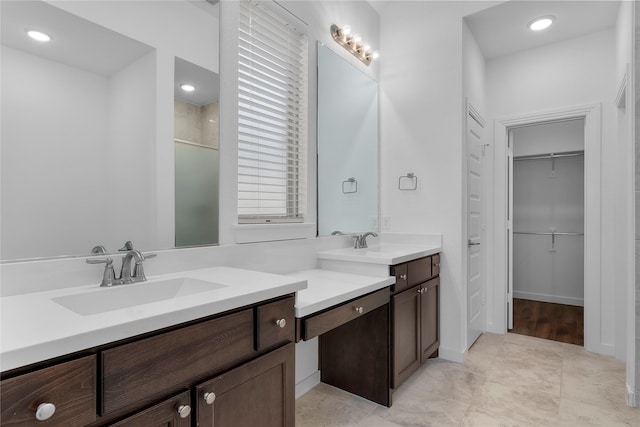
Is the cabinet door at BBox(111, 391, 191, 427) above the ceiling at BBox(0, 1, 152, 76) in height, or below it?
below

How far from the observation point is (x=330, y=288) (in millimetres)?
1762

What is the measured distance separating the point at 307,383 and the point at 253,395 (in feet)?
4.03

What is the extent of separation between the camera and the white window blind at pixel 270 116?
193 centimetres

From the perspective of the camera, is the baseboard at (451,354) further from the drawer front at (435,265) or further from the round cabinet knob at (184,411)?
the round cabinet knob at (184,411)

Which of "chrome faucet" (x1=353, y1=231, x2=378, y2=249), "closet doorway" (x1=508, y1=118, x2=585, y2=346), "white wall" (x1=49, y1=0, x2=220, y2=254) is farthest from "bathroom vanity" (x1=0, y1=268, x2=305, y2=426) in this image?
"closet doorway" (x1=508, y1=118, x2=585, y2=346)

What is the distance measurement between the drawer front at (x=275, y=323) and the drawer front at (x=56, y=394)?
0.50 metres

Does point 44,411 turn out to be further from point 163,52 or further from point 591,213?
point 591,213

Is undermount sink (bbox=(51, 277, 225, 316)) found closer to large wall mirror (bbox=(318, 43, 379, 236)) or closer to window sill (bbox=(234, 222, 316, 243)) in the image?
window sill (bbox=(234, 222, 316, 243))

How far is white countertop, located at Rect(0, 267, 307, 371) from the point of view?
0.72m

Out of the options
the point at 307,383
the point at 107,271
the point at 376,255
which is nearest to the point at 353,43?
the point at 376,255

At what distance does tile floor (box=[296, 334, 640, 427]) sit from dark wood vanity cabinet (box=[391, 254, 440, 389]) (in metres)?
0.16

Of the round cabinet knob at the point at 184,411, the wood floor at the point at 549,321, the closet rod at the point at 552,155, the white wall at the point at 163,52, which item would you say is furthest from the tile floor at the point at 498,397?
the closet rod at the point at 552,155

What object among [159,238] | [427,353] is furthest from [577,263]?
[159,238]

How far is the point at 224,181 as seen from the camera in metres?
1.81
